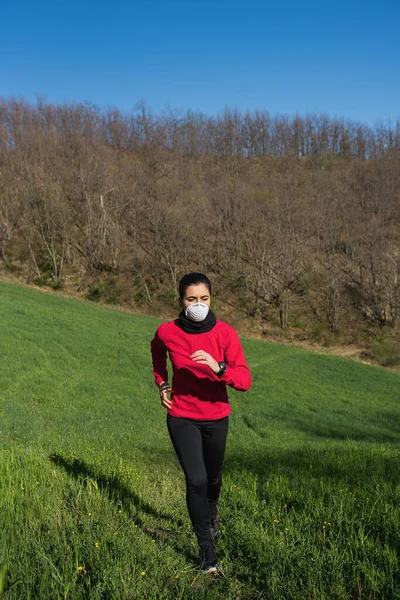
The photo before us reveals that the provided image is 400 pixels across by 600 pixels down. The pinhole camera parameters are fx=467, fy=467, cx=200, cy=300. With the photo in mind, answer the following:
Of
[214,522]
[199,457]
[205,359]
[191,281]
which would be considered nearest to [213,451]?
[199,457]

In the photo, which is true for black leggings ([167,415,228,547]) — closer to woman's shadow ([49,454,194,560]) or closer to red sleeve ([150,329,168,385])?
woman's shadow ([49,454,194,560])

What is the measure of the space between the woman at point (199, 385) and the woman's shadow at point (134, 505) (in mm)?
447

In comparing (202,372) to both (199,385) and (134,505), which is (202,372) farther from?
(134,505)

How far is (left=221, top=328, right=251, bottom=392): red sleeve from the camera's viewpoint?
132 inches

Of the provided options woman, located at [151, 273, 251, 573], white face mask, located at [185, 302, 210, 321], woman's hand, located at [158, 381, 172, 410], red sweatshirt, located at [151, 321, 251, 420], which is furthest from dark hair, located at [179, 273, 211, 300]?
woman's hand, located at [158, 381, 172, 410]

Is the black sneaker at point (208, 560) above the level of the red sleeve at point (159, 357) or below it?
below

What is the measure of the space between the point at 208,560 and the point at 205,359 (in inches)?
53.1

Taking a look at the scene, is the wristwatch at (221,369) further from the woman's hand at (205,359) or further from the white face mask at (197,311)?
the white face mask at (197,311)

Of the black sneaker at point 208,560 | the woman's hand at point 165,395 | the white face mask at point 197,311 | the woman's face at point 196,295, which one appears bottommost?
the black sneaker at point 208,560

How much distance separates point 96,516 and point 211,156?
285ft

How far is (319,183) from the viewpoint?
71.6 m

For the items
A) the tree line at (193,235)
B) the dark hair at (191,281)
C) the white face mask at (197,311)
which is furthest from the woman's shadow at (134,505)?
the tree line at (193,235)

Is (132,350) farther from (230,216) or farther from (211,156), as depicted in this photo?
(211,156)

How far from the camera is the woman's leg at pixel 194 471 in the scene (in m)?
3.29
